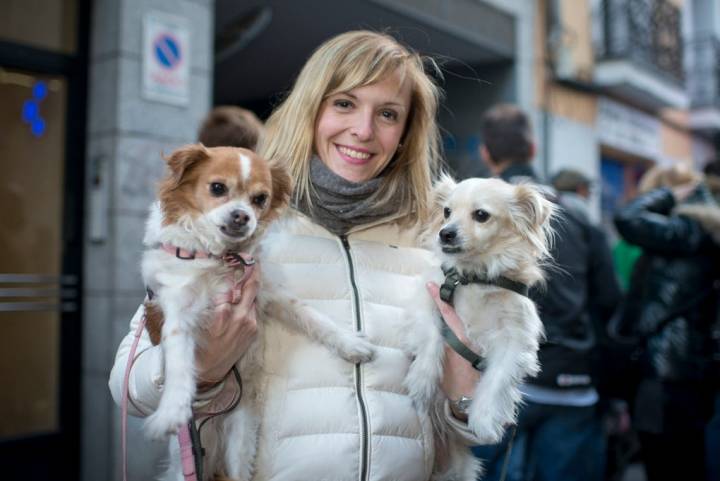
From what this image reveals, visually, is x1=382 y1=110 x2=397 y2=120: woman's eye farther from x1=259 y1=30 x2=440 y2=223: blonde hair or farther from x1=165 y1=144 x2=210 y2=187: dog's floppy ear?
x1=165 y1=144 x2=210 y2=187: dog's floppy ear

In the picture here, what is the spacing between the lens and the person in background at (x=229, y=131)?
3.77 meters

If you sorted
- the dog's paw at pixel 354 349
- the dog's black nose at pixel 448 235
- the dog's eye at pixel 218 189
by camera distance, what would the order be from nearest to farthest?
the dog's paw at pixel 354 349
the dog's eye at pixel 218 189
the dog's black nose at pixel 448 235

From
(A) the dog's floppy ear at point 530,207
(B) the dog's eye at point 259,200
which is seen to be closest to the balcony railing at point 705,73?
(A) the dog's floppy ear at point 530,207

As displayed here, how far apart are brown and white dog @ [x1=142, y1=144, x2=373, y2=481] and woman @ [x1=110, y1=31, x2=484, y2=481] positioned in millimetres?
53

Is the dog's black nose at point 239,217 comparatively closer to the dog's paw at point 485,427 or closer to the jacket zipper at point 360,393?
the jacket zipper at point 360,393

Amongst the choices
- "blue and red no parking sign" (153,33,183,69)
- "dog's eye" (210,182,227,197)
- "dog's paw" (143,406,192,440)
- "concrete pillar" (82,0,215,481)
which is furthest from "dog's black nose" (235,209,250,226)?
"blue and red no parking sign" (153,33,183,69)

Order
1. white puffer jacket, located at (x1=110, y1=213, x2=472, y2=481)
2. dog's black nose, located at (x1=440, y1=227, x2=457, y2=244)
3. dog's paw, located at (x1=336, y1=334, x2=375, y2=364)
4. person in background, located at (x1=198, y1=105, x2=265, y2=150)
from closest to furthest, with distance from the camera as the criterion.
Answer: white puffer jacket, located at (x1=110, y1=213, x2=472, y2=481), dog's paw, located at (x1=336, y1=334, x2=375, y2=364), dog's black nose, located at (x1=440, y1=227, x2=457, y2=244), person in background, located at (x1=198, y1=105, x2=265, y2=150)

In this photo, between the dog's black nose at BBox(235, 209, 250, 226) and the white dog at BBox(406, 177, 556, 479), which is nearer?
the dog's black nose at BBox(235, 209, 250, 226)

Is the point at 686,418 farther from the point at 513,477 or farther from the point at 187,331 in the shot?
the point at 187,331

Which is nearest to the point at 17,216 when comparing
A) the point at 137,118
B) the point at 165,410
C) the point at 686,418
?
the point at 137,118

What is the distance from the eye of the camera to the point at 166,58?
487 cm

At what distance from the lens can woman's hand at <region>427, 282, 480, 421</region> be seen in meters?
2.20

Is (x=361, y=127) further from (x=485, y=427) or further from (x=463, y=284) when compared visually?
(x=485, y=427)

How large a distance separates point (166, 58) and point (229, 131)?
1.43 metres
